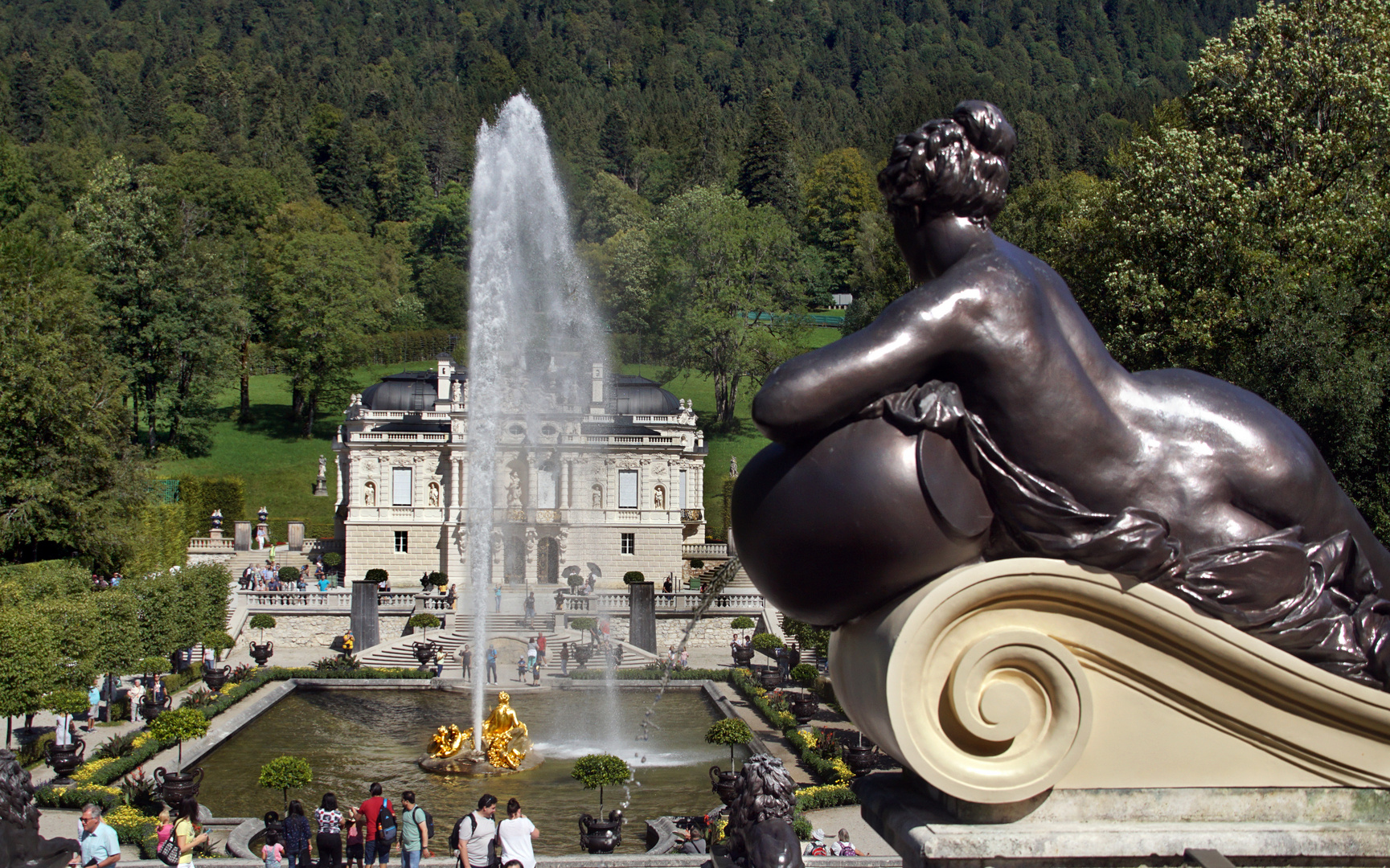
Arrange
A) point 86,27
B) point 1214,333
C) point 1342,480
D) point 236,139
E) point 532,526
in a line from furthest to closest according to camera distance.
Result: point 86,27
point 236,139
point 532,526
point 1214,333
point 1342,480

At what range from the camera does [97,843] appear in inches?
439

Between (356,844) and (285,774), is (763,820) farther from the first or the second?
(285,774)

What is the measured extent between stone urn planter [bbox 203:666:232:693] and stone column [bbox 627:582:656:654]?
1302 centimetres

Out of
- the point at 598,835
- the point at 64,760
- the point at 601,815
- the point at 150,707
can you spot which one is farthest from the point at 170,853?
the point at 150,707

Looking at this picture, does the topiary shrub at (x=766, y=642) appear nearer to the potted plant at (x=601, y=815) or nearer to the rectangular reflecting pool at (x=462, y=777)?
the rectangular reflecting pool at (x=462, y=777)

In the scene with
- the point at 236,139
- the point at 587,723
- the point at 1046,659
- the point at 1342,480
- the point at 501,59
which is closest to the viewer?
the point at 1046,659

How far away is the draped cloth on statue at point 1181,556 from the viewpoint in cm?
506

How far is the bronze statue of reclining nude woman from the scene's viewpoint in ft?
16.3

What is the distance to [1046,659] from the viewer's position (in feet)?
16.4

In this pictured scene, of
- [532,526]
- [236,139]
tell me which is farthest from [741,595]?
[236,139]

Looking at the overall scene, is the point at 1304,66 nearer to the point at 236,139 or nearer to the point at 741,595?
the point at 741,595

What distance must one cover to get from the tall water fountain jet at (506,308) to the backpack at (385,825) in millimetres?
19673

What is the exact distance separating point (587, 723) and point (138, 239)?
1953 inches

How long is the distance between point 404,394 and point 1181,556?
57.9m
